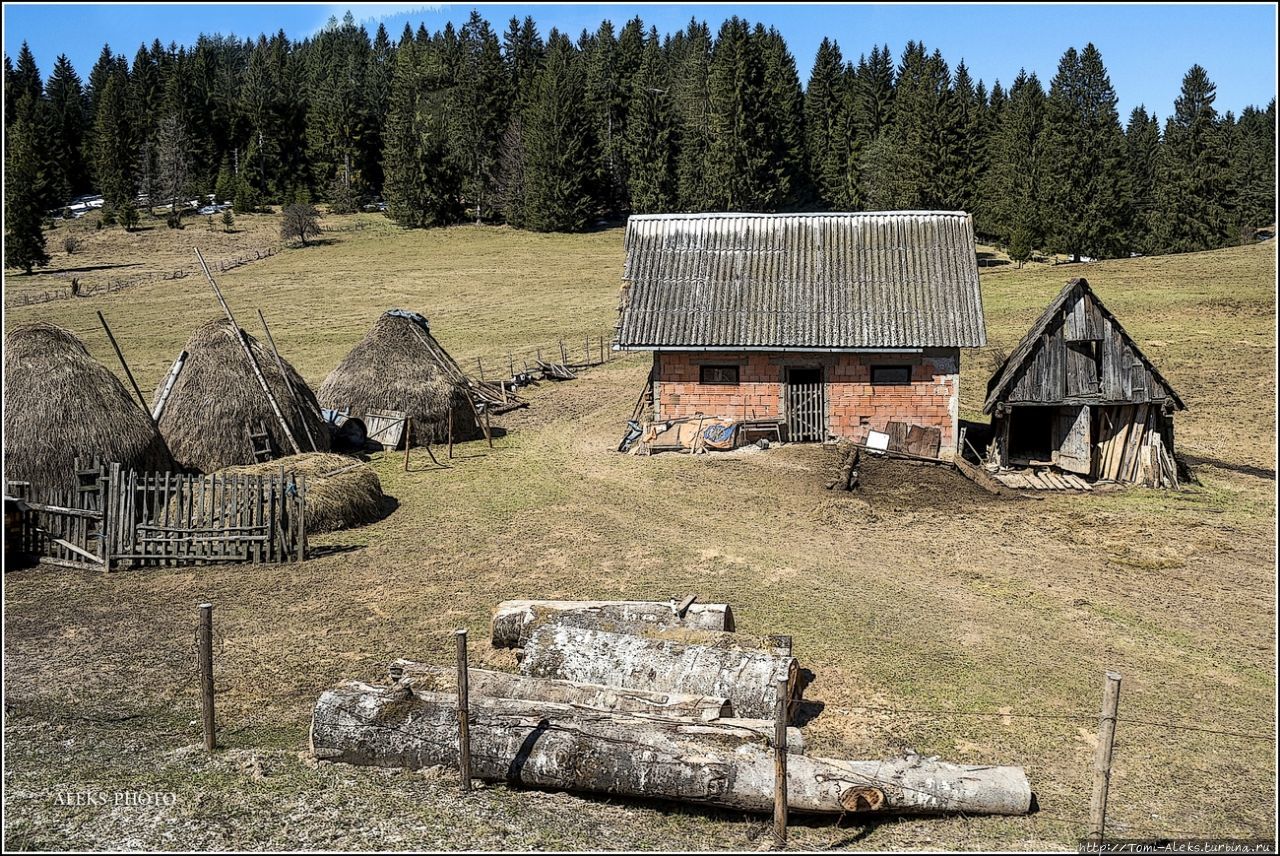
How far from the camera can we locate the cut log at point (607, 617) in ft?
39.9

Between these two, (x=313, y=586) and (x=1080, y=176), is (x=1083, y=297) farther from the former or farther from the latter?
(x=1080, y=176)

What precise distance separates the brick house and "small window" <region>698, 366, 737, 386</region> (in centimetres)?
3

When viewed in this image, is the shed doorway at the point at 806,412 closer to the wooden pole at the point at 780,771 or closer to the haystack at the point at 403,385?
the haystack at the point at 403,385

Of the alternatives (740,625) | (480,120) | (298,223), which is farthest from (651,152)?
(740,625)

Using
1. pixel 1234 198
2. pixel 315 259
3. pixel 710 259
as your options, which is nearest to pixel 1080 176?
pixel 1234 198

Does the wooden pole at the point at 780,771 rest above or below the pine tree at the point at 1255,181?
below

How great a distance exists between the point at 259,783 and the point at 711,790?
3.95 meters

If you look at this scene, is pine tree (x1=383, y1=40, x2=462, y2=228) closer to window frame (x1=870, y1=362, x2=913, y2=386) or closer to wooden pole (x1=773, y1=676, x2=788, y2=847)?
window frame (x1=870, y1=362, x2=913, y2=386)

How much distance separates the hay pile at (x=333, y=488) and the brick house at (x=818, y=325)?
8.03 meters

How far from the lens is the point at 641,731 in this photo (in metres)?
9.13

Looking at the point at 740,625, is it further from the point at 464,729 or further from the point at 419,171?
the point at 419,171

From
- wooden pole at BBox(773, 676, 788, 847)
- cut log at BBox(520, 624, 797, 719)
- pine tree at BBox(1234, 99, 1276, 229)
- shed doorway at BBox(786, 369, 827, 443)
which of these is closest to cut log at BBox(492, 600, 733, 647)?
cut log at BBox(520, 624, 797, 719)

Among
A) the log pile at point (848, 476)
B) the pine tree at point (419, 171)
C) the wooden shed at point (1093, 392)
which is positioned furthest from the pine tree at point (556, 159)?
the log pile at point (848, 476)

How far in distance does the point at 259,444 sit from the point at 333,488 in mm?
3560
